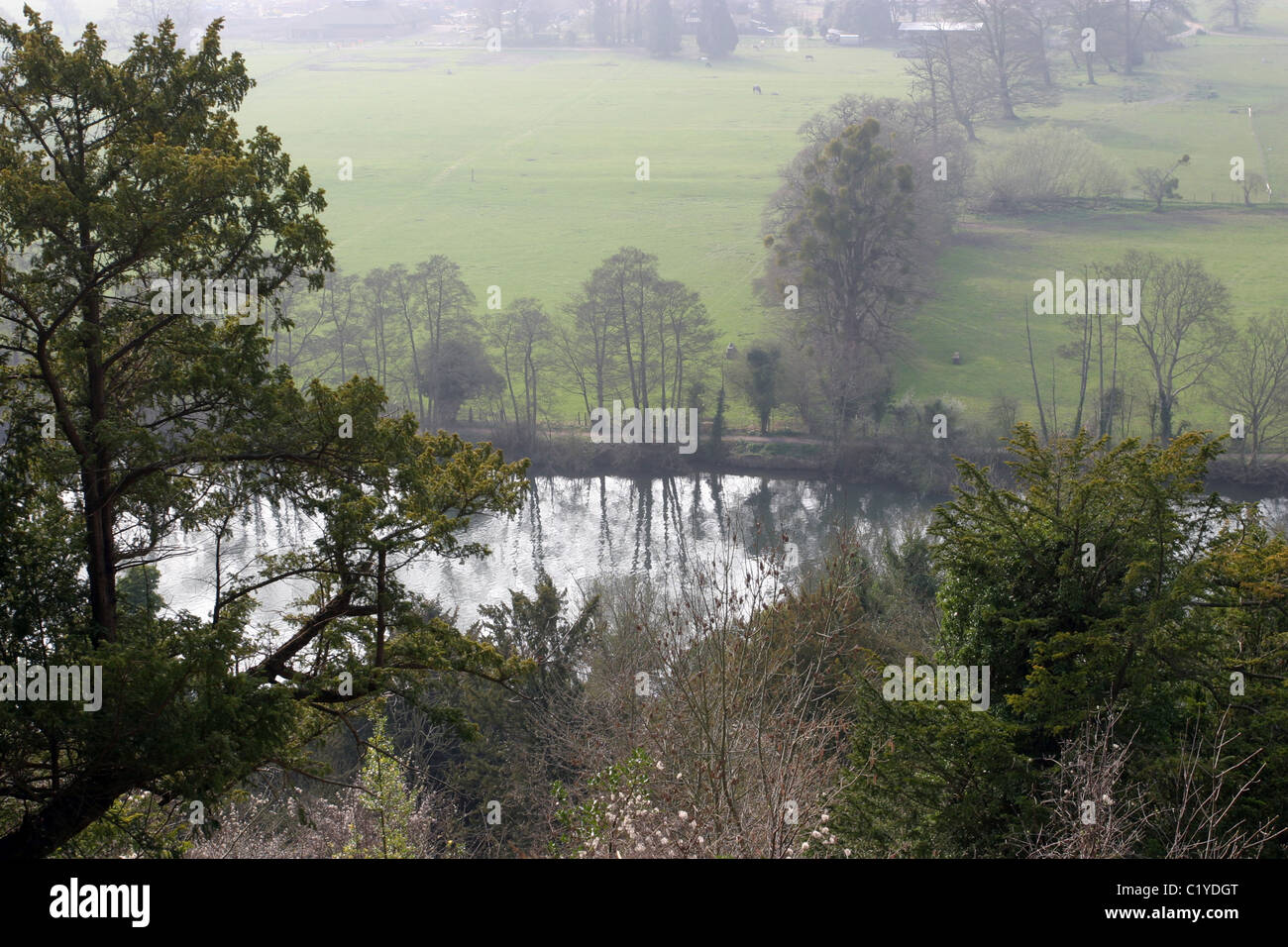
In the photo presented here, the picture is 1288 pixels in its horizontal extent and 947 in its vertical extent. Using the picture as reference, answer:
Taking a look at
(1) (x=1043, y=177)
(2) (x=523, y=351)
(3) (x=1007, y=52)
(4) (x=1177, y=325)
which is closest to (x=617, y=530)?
(2) (x=523, y=351)

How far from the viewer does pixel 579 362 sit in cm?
4284

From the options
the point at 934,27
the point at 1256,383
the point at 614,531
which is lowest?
the point at 614,531

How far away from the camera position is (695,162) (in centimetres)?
7050

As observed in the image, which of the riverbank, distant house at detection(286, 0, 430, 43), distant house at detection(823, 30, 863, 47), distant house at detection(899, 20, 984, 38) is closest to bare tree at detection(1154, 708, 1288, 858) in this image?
the riverbank

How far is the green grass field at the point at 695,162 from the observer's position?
170 feet

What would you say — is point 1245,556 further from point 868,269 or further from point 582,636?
point 868,269

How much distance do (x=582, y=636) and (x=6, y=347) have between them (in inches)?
459

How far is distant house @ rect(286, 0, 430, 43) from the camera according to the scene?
9888 cm

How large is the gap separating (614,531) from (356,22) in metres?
85.1

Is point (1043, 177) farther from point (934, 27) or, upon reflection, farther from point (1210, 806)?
point (1210, 806)

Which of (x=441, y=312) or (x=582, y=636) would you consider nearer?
(x=582, y=636)

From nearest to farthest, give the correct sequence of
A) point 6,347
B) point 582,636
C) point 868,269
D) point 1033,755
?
point 6,347 < point 1033,755 < point 582,636 < point 868,269
